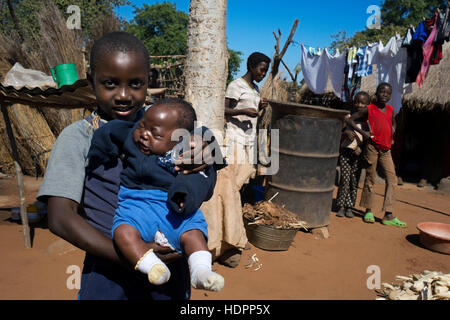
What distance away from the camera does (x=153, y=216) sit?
1275mm

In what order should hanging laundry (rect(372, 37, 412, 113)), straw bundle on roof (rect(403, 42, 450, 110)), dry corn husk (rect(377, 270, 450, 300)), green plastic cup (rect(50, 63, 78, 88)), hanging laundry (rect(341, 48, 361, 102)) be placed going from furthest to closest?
straw bundle on roof (rect(403, 42, 450, 110)), hanging laundry (rect(341, 48, 361, 102)), hanging laundry (rect(372, 37, 412, 113)), green plastic cup (rect(50, 63, 78, 88)), dry corn husk (rect(377, 270, 450, 300))

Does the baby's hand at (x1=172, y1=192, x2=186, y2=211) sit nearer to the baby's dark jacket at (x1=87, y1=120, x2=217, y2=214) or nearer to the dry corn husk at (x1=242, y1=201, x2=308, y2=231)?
the baby's dark jacket at (x1=87, y1=120, x2=217, y2=214)

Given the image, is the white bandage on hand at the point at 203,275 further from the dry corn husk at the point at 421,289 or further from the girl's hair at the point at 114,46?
the dry corn husk at the point at 421,289

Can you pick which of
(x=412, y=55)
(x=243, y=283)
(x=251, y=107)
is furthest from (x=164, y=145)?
(x=412, y=55)

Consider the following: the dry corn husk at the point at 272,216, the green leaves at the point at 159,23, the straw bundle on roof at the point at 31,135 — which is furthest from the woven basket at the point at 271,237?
the green leaves at the point at 159,23

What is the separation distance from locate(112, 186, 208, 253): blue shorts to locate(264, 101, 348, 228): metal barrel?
11.7 ft

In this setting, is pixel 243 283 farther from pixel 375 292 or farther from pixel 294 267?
pixel 375 292

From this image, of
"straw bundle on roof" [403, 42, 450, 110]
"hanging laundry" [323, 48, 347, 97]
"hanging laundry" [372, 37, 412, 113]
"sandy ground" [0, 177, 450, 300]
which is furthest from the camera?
"straw bundle on roof" [403, 42, 450, 110]

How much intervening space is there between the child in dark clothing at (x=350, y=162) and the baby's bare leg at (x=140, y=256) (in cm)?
497

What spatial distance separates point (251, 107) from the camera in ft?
15.8

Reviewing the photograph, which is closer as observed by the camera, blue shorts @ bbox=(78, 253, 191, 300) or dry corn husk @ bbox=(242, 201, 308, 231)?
blue shorts @ bbox=(78, 253, 191, 300)

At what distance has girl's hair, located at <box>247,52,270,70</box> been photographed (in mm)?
4812

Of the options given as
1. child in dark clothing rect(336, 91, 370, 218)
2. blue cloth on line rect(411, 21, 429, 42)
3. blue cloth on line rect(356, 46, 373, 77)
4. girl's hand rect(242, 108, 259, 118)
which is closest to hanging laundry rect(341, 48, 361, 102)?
blue cloth on line rect(356, 46, 373, 77)

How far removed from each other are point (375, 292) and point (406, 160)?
905 centimetres
